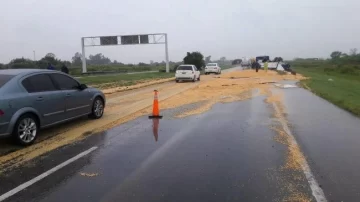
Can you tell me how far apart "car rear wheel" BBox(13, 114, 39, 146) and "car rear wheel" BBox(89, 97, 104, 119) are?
274cm

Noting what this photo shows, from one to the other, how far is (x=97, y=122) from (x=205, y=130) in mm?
3279

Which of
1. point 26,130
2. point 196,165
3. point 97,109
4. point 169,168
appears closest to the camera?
point 169,168

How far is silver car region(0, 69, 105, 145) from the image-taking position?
6797mm

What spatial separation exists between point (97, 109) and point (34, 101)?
10.1 feet

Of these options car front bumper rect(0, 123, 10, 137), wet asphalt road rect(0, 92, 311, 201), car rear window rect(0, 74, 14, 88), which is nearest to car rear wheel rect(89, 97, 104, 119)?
wet asphalt road rect(0, 92, 311, 201)

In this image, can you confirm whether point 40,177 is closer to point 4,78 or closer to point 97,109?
point 4,78

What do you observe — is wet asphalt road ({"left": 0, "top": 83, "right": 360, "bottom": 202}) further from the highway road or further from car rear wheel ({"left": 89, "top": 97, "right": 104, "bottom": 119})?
car rear wheel ({"left": 89, "top": 97, "right": 104, "bottom": 119})

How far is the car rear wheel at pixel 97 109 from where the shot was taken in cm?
1023

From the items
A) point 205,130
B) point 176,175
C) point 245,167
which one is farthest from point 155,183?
point 205,130

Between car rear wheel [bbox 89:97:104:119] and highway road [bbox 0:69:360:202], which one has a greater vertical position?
car rear wheel [bbox 89:97:104:119]

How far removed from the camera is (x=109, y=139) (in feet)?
25.0

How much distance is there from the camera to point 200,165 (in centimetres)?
564

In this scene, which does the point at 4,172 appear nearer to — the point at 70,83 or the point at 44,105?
the point at 44,105

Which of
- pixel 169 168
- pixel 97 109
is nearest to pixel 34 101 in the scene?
pixel 97 109
